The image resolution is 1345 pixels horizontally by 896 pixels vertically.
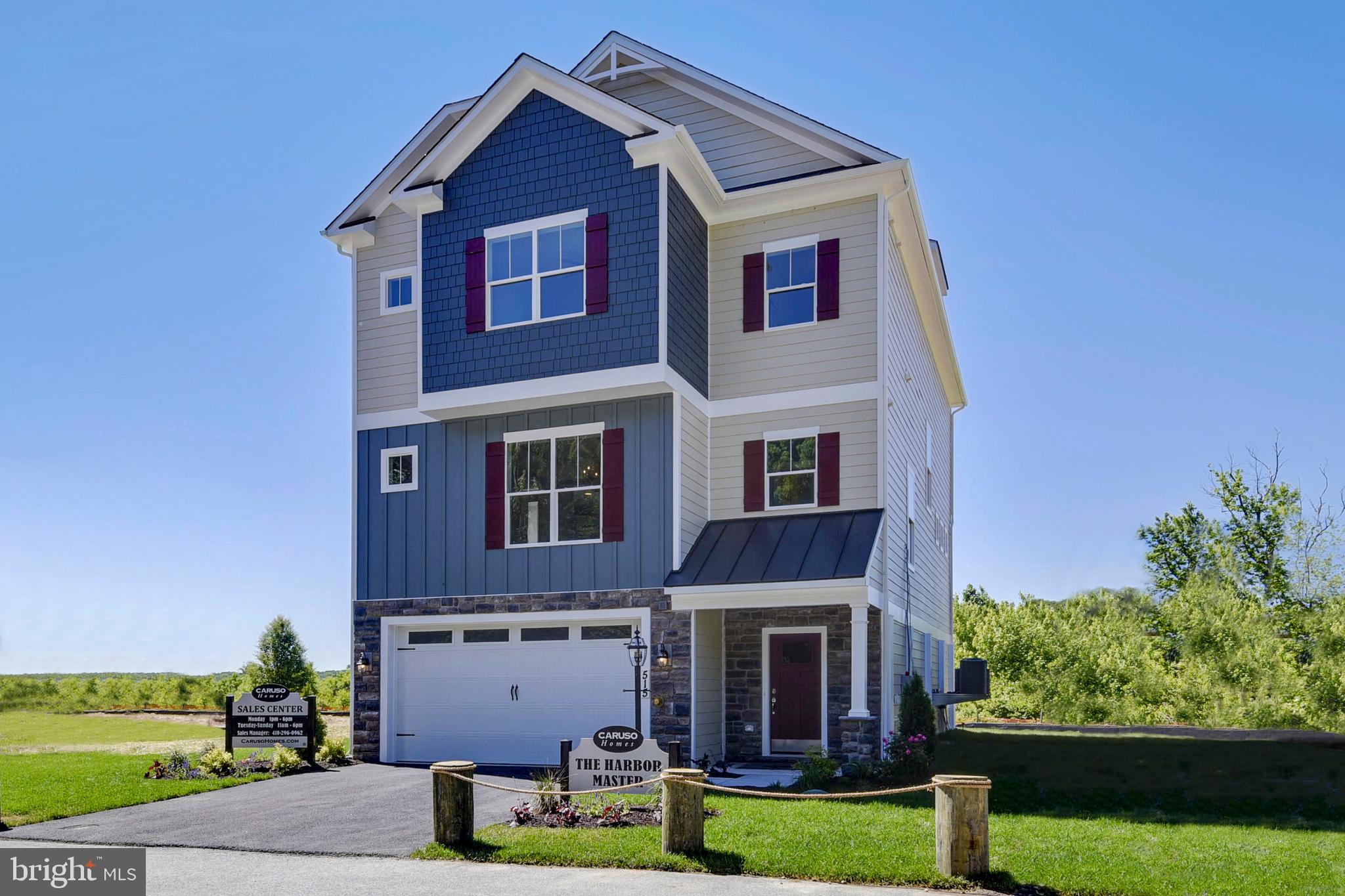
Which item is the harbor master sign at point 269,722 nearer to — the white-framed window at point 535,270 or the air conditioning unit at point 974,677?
the white-framed window at point 535,270

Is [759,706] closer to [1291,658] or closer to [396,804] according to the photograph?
[396,804]

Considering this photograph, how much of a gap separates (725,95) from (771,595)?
847 cm

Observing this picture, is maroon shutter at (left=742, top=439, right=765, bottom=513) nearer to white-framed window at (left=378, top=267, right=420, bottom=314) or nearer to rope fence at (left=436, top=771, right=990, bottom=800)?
rope fence at (left=436, top=771, right=990, bottom=800)

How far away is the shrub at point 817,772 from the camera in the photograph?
14.4m

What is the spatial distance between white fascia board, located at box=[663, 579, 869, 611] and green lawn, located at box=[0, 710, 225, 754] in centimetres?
1094

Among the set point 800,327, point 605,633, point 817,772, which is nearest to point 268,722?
point 605,633

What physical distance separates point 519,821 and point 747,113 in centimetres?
1211

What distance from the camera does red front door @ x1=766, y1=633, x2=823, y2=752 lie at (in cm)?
1759

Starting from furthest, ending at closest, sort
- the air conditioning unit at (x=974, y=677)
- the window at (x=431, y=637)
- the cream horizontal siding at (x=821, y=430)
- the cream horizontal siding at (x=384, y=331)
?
1. the air conditioning unit at (x=974, y=677)
2. the cream horizontal siding at (x=384, y=331)
3. the window at (x=431, y=637)
4. the cream horizontal siding at (x=821, y=430)

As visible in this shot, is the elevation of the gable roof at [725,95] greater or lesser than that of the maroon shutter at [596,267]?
greater

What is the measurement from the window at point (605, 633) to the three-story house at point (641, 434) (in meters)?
0.03

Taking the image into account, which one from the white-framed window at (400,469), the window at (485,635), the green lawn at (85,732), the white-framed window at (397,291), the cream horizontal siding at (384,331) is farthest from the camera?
the green lawn at (85,732)

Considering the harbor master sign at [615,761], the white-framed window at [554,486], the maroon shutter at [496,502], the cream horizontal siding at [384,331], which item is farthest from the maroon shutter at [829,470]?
the cream horizontal siding at [384,331]

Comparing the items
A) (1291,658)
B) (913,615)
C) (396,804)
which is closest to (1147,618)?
(1291,658)
